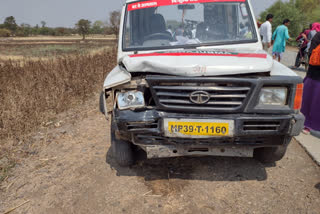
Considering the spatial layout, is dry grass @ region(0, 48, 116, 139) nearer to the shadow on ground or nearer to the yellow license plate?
the shadow on ground

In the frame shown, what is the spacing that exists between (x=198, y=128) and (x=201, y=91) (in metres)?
0.34

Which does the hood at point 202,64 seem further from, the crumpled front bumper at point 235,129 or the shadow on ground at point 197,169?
the shadow on ground at point 197,169

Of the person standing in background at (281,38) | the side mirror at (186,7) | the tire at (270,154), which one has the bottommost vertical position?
the tire at (270,154)

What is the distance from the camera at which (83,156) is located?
11.7 ft

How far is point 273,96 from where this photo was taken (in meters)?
2.35

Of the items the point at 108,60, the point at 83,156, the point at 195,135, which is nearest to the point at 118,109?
the point at 195,135

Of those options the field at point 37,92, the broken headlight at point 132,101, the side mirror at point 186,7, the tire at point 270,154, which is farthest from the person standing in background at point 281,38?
the broken headlight at point 132,101

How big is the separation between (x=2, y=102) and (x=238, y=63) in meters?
5.09

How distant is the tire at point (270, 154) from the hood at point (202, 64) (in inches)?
42.5

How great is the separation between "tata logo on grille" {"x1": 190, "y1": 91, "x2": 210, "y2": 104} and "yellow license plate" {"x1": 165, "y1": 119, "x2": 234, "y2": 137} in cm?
18

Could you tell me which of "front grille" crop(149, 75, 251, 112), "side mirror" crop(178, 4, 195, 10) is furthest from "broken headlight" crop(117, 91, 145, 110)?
"side mirror" crop(178, 4, 195, 10)

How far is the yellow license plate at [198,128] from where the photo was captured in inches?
91.3

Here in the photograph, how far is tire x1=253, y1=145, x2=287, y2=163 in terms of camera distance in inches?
116

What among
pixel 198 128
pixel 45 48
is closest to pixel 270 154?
pixel 198 128
